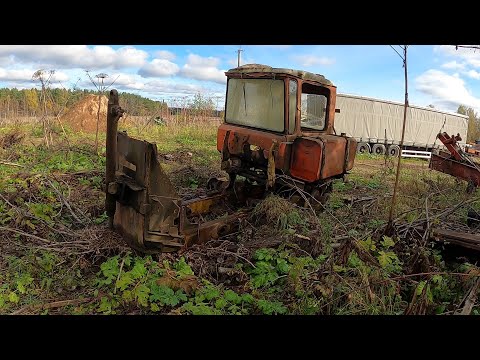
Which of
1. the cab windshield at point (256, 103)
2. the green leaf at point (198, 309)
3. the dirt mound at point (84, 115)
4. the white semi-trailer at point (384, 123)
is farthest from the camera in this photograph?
the white semi-trailer at point (384, 123)

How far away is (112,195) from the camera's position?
4062mm

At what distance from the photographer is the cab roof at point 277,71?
547 centimetres

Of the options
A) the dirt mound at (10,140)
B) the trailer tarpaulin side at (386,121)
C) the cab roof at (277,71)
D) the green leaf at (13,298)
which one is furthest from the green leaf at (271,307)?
the trailer tarpaulin side at (386,121)

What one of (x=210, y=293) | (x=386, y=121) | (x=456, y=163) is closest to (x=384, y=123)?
(x=386, y=121)

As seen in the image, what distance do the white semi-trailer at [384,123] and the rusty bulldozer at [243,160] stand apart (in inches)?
703

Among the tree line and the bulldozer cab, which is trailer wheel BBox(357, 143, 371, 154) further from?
the bulldozer cab

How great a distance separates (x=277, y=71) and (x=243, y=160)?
5.05 feet

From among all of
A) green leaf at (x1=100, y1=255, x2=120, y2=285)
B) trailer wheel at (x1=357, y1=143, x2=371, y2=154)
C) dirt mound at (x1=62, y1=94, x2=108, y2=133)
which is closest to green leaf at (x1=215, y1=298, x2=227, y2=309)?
green leaf at (x1=100, y1=255, x2=120, y2=285)

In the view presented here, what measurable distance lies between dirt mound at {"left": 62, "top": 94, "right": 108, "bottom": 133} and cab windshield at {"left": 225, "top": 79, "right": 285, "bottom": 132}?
652 inches

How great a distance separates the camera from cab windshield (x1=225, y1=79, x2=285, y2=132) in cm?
563

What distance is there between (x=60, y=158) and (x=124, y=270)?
23.4ft

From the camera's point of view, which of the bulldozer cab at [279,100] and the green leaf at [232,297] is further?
the bulldozer cab at [279,100]

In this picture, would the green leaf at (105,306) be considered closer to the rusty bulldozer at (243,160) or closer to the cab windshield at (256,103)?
the rusty bulldozer at (243,160)

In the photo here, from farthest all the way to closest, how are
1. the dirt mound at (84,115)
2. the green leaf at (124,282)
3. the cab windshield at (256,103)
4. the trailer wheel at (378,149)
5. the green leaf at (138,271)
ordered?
1. the trailer wheel at (378,149)
2. the dirt mound at (84,115)
3. the cab windshield at (256,103)
4. the green leaf at (138,271)
5. the green leaf at (124,282)
